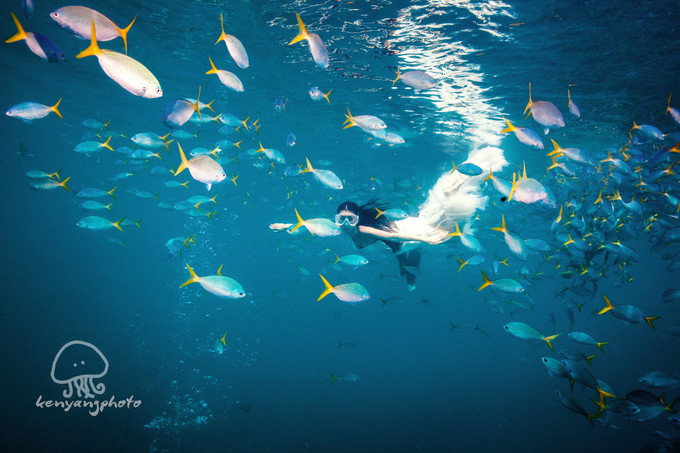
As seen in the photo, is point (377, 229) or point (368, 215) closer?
point (377, 229)

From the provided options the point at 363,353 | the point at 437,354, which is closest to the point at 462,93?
the point at 363,353

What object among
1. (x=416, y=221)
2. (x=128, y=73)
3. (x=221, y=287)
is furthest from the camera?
(x=416, y=221)

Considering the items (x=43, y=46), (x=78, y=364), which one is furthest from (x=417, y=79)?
(x=78, y=364)

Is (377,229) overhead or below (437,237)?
overhead

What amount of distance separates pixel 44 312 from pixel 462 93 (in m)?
28.5

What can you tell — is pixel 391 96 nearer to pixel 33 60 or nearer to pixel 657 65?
pixel 657 65

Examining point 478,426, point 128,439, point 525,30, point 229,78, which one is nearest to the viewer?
point 229,78

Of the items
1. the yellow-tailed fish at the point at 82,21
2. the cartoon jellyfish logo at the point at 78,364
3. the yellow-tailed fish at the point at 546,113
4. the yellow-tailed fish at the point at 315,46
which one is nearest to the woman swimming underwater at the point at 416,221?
the yellow-tailed fish at the point at 546,113

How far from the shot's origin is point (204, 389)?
1330 cm

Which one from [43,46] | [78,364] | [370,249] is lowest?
[78,364]

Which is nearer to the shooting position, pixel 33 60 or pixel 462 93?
pixel 462 93

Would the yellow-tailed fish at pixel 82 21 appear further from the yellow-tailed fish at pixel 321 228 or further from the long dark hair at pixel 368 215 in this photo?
the long dark hair at pixel 368 215

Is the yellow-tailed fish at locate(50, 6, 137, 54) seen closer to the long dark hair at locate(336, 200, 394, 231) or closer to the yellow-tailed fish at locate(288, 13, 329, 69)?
the yellow-tailed fish at locate(288, 13, 329, 69)

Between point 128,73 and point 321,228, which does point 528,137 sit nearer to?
point 321,228
